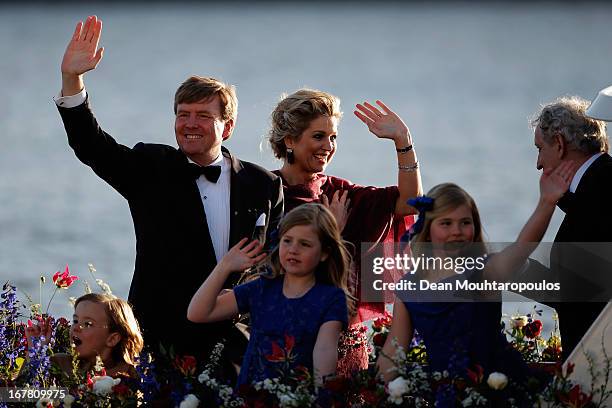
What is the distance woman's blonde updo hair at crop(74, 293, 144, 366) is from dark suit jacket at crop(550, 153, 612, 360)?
1.54 m

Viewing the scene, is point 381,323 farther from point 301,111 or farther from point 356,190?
point 301,111

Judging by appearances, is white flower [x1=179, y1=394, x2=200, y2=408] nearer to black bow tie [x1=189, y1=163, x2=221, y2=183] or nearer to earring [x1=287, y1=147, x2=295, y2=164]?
black bow tie [x1=189, y1=163, x2=221, y2=183]

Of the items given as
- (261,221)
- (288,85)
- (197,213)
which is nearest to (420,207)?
(261,221)

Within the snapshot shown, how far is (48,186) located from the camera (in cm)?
2120

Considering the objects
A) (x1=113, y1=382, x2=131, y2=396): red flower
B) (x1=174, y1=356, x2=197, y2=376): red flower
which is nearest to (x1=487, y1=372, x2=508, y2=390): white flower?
(x1=174, y1=356, x2=197, y2=376): red flower

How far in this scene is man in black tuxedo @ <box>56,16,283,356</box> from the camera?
19.1 ft

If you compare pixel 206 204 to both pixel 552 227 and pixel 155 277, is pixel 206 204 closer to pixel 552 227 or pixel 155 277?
pixel 155 277

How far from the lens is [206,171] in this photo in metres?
5.98

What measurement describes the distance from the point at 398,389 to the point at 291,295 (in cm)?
65

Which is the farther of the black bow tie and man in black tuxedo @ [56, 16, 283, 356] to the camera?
the black bow tie

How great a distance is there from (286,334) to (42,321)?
1189mm

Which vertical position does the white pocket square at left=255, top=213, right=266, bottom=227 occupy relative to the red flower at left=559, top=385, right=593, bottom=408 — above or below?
above

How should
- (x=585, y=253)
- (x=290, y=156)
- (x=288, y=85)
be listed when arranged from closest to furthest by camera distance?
(x=585, y=253) < (x=290, y=156) < (x=288, y=85)

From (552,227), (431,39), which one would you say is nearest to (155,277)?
(552,227)
